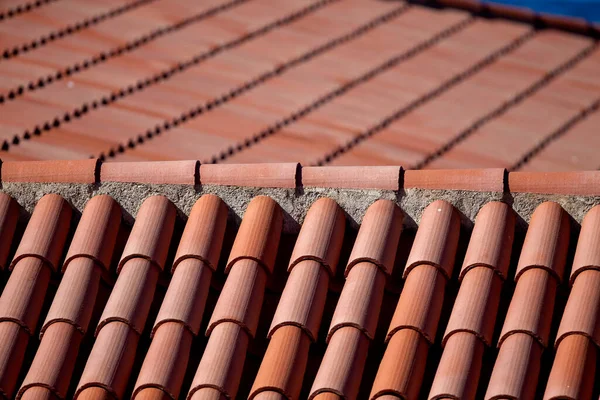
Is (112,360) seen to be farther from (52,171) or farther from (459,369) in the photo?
(459,369)

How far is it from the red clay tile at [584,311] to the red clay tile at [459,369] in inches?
12.7

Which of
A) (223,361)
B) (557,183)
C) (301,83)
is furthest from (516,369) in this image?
(301,83)

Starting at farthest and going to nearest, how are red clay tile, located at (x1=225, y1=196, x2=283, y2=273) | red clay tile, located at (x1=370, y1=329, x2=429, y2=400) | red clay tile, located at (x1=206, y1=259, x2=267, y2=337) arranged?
1. red clay tile, located at (x1=225, y1=196, x2=283, y2=273)
2. red clay tile, located at (x1=206, y1=259, x2=267, y2=337)
3. red clay tile, located at (x1=370, y1=329, x2=429, y2=400)

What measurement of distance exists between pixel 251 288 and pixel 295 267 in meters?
0.22

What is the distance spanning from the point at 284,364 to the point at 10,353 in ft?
3.78

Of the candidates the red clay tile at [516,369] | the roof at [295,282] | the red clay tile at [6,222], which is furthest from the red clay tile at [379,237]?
the red clay tile at [6,222]

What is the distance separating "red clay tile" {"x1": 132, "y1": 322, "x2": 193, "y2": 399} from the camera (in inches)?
142

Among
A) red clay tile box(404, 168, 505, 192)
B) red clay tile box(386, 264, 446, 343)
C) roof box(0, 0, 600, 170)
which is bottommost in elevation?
red clay tile box(386, 264, 446, 343)

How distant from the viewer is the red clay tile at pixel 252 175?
13.9 ft

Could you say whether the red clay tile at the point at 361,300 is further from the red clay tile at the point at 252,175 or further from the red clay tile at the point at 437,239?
the red clay tile at the point at 252,175

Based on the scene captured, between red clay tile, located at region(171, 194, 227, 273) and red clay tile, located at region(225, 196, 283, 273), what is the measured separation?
0.08m

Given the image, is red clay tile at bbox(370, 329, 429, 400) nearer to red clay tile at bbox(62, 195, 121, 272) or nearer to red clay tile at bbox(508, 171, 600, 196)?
red clay tile at bbox(508, 171, 600, 196)

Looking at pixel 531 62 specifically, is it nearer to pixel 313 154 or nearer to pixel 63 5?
pixel 313 154

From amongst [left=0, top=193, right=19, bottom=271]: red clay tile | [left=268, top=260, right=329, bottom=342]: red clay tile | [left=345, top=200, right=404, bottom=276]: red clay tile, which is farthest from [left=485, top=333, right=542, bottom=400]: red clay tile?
[left=0, top=193, right=19, bottom=271]: red clay tile
